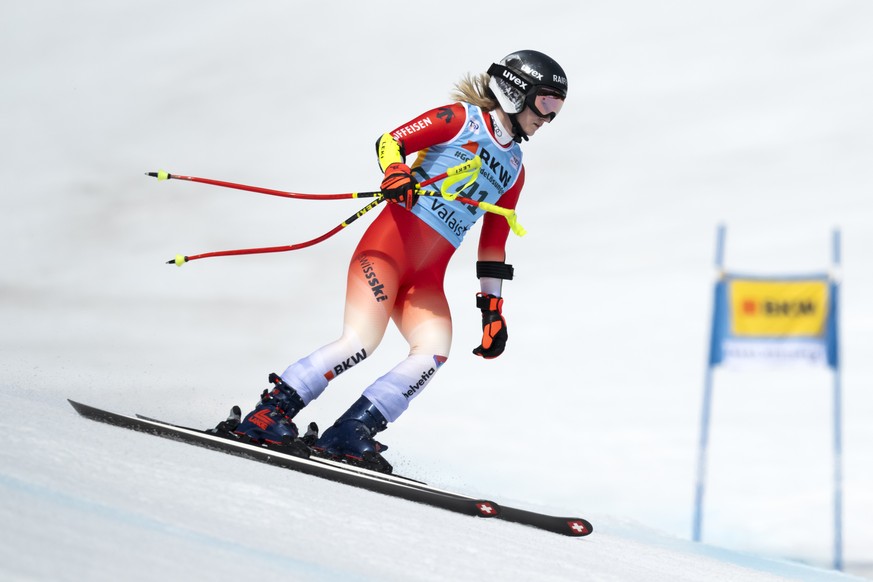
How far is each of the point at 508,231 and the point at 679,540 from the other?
2416 mm

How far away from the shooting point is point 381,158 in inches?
169

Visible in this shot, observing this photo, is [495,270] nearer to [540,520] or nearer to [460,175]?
[460,175]

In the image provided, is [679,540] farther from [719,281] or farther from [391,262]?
[719,281]

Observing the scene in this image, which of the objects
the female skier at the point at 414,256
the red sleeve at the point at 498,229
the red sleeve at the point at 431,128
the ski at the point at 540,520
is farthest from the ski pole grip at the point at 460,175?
the ski at the point at 540,520

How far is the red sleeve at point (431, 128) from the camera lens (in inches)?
172

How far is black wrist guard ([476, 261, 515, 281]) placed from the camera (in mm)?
4902

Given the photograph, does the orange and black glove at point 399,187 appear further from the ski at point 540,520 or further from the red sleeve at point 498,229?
the ski at point 540,520

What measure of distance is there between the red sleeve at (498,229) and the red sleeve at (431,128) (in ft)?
1.83

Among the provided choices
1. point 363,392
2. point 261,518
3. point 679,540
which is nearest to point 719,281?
point 679,540

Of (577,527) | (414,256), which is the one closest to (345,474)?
(577,527)

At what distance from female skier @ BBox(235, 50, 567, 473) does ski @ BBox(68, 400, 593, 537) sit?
0.67 ft

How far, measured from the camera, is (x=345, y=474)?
3.80m

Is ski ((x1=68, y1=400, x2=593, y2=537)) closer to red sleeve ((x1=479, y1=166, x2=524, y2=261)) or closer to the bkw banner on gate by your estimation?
red sleeve ((x1=479, y1=166, x2=524, y2=261))

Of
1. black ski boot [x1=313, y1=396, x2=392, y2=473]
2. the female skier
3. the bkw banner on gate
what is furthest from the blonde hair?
the bkw banner on gate
